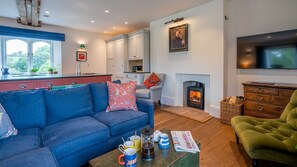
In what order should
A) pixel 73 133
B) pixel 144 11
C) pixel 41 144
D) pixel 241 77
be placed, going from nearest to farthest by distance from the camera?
pixel 41 144
pixel 73 133
pixel 241 77
pixel 144 11

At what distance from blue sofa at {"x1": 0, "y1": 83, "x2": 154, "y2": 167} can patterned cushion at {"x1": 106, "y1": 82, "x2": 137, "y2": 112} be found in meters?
0.12

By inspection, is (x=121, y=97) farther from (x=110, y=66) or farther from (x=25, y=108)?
(x=110, y=66)

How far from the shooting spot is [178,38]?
4.08 meters

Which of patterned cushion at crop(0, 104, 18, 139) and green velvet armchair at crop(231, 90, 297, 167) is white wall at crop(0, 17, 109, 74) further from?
green velvet armchair at crop(231, 90, 297, 167)

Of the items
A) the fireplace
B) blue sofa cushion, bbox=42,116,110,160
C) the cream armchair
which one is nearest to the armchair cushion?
the cream armchair

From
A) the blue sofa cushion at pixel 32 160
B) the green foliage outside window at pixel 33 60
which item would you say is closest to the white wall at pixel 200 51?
the blue sofa cushion at pixel 32 160

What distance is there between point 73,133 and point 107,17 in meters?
3.83

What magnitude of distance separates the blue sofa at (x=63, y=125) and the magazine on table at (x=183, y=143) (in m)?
0.69

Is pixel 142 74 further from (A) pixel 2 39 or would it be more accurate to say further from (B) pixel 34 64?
(A) pixel 2 39

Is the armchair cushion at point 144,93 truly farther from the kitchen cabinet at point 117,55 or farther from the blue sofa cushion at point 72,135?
the blue sofa cushion at point 72,135

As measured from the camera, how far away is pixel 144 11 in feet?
13.2

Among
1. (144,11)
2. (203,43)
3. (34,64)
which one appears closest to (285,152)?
(203,43)

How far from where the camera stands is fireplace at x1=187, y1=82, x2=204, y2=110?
4039mm

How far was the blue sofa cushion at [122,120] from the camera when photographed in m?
1.88
